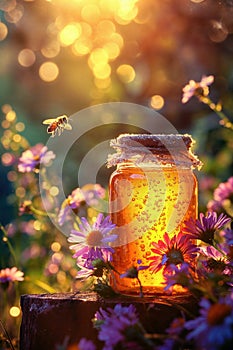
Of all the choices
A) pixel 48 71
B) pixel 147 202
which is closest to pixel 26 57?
pixel 48 71

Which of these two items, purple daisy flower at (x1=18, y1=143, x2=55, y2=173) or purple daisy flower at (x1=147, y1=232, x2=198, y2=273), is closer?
purple daisy flower at (x1=147, y1=232, x2=198, y2=273)

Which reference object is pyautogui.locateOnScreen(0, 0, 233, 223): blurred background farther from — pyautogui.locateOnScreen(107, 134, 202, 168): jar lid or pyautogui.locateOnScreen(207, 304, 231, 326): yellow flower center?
pyautogui.locateOnScreen(207, 304, 231, 326): yellow flower center

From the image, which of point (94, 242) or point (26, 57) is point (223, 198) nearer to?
point (94, 242)

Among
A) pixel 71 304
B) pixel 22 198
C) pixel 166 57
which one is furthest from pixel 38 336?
pixel 166 57

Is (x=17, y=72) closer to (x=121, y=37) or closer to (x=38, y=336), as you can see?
(x=121, y=37)

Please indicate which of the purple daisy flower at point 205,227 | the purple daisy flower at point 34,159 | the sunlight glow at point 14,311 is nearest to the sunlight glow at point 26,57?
the purple daisy flower at point 34,159

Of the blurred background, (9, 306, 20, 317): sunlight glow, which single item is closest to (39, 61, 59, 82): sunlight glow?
the blurred background
